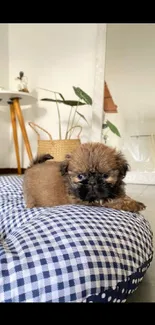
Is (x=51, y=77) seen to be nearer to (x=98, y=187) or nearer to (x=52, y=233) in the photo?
(x=98, y=187)

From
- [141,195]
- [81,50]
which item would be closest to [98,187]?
[141,195]

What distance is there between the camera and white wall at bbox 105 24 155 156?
9.76 ft

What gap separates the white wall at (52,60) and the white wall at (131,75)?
213 millimetres

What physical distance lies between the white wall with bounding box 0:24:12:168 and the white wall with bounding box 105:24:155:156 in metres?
1.12

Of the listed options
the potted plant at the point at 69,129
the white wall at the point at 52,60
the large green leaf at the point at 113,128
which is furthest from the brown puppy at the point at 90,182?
the white wall at the point at 52,60

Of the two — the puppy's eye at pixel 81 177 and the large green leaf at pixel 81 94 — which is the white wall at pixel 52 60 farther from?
the puppy's eye at pixel 81 177

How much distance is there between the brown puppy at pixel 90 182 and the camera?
3.05ft

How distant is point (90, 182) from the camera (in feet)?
3.03

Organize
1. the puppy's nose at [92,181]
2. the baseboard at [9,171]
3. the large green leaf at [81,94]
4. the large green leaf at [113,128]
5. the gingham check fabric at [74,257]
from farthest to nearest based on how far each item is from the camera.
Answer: the baseboard at [9,171]
the large green leaf at [113,128]
the large green leaf at [81,94]
the puppy's nose at [92,181]
the gingham check fabric at [74,257]

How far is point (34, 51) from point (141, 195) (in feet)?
6.66

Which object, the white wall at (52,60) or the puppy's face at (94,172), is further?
the white wall at (52,60)

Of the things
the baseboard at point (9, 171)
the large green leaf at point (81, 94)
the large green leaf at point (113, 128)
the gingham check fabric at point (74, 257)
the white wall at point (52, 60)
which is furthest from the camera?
the baseboard at point (9, 171)

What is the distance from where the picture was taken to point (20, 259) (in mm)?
603

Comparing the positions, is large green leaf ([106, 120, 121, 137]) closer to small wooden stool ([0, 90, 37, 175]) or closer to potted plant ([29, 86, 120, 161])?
potted plant ([29, 86, 120, 161])
